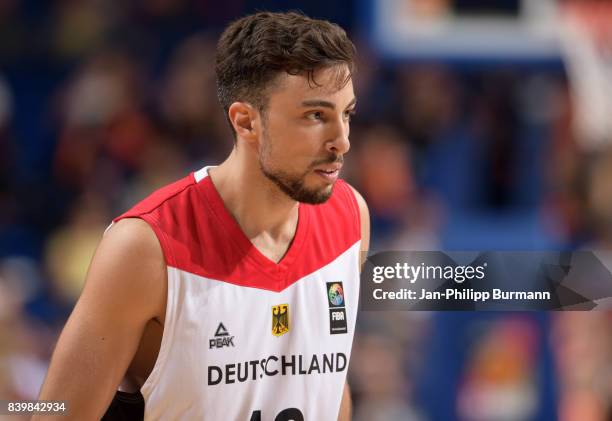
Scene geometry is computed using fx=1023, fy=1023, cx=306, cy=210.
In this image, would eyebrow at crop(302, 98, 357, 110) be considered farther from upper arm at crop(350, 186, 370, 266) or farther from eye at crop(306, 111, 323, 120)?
upper arm at crop(350, 186, 370, 266)

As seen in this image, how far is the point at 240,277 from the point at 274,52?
64cm

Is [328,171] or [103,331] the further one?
[328,171]

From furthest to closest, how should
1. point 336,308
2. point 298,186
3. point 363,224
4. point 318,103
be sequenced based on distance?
point 363,224 → point 336,308 → point 298,186 → point 318,103

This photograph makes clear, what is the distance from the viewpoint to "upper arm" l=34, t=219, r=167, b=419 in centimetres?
266

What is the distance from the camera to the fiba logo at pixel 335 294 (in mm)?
3102

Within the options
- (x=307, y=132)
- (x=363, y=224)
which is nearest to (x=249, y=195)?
(x=307, y=132)

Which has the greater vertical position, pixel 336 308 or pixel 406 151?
pixel 406 151

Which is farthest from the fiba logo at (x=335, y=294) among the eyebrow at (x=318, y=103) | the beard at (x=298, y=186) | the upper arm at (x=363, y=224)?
the eyebrow at (x=318, y=103)

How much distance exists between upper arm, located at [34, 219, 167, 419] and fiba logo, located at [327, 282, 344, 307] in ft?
2.01

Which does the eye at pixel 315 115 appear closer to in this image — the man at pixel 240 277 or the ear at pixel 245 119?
the man at pixel 240 277

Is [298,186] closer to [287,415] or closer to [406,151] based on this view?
[287,415]

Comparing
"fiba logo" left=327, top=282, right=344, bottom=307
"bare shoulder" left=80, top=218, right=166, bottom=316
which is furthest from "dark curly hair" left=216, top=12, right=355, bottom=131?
"fiba logo" left=327, top=282, right=344, bottom=307

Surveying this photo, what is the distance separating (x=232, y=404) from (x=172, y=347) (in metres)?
0.25

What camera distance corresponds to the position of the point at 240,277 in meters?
2.93
